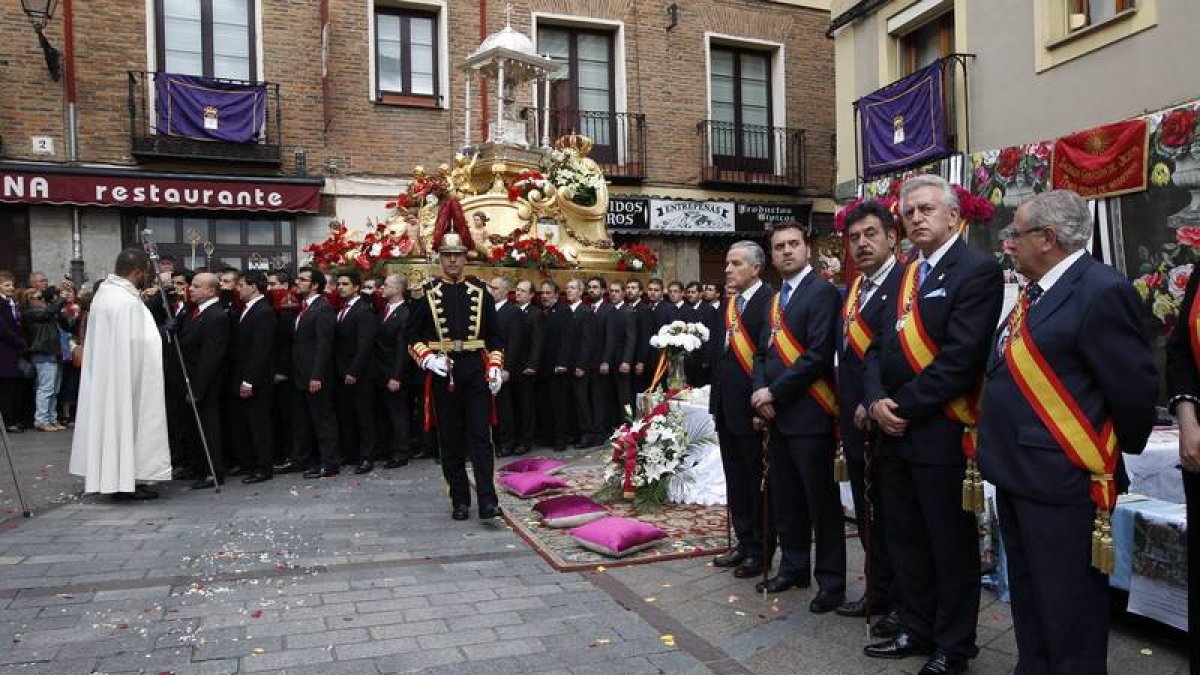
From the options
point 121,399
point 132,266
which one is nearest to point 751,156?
point 132,266

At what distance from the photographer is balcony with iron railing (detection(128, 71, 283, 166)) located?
14.3 meters

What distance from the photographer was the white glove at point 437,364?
6.45 meters

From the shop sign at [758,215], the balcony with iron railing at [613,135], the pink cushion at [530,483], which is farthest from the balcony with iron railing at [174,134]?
the pink cushion at [530,483]

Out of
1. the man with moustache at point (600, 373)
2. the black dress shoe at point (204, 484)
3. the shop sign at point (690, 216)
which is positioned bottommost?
the black dress shoe at point (204, 484)

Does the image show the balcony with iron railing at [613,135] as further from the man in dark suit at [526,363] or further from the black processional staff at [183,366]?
the black processional staff at [183,366]

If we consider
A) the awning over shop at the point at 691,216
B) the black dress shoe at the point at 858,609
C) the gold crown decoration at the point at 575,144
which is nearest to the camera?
the black dress shoe at the point at 858,609

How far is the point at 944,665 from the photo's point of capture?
359 centimetres

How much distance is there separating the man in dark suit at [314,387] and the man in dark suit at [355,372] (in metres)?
0.14

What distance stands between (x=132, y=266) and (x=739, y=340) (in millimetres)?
5567

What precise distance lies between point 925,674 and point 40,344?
11.7m

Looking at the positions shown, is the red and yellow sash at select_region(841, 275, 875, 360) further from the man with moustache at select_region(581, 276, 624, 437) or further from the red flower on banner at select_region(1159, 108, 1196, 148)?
the man with moustache at select_region(581, 276, 624, 437)

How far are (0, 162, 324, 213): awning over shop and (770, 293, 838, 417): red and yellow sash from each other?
1224 centimetres

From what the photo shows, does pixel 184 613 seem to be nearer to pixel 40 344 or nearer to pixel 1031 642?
pixel 1031 642

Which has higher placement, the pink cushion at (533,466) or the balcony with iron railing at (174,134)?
the balcony with iron railing at (174,134)
